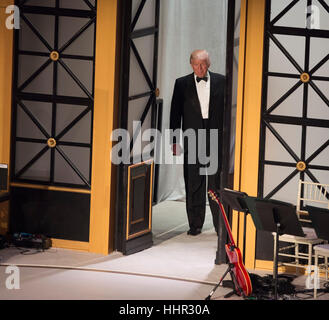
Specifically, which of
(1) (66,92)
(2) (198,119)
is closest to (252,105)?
(2) (198,119)

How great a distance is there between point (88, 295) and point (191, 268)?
1322mm

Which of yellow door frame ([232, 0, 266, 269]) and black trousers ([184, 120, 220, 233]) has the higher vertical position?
yellow door frame ([232, 0, 266, 269])

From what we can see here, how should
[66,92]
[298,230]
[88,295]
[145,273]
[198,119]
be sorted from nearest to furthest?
[298,230], [88,295], [145,273], [66,92], [198,119]

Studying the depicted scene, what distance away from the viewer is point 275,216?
6.68 meters

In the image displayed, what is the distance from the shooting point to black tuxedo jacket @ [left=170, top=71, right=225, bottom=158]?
9.08 m

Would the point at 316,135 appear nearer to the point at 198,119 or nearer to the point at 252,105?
the point at 252,105

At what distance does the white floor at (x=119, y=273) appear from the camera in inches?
283

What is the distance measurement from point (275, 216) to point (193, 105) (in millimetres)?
2778

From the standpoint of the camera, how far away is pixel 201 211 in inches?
372

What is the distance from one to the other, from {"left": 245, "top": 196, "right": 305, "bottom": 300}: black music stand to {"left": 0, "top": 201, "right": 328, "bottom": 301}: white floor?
0.85 meters
